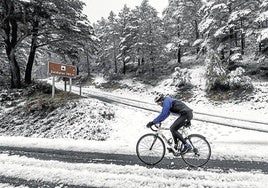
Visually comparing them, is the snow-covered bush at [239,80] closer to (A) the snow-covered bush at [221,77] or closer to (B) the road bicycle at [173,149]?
(A) the snow-covered bush at [221,77]

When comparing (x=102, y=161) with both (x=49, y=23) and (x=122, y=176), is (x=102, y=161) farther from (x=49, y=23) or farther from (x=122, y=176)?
(x=49, y=23)

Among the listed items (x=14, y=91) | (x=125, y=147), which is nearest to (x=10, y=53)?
(x=14, y=91)

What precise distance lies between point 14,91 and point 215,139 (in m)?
14.3

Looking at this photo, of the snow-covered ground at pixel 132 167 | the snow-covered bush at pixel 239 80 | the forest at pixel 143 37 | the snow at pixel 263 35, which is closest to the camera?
the snow-covered ground at pixel 132 167

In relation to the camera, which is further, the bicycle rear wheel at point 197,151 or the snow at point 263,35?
the snow at point 263,35

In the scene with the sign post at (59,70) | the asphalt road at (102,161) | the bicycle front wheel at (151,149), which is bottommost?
the asphalt road at (102,161)

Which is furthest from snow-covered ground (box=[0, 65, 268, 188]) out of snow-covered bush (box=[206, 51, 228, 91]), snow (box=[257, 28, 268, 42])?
snow (box=[257, 28, 268, 42])

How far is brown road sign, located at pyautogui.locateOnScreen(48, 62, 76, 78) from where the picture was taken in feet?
49.5

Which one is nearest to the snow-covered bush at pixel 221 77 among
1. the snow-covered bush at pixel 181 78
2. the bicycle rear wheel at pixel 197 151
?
the snow-covered bush at pixel 181 78

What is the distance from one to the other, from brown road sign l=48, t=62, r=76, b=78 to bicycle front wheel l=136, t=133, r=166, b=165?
367 inches

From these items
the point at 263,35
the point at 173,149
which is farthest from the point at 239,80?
the point at 173,149

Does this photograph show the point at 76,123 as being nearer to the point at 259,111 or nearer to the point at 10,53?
the point at 10,53

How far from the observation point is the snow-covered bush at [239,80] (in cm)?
2175

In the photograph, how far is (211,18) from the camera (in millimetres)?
26281
